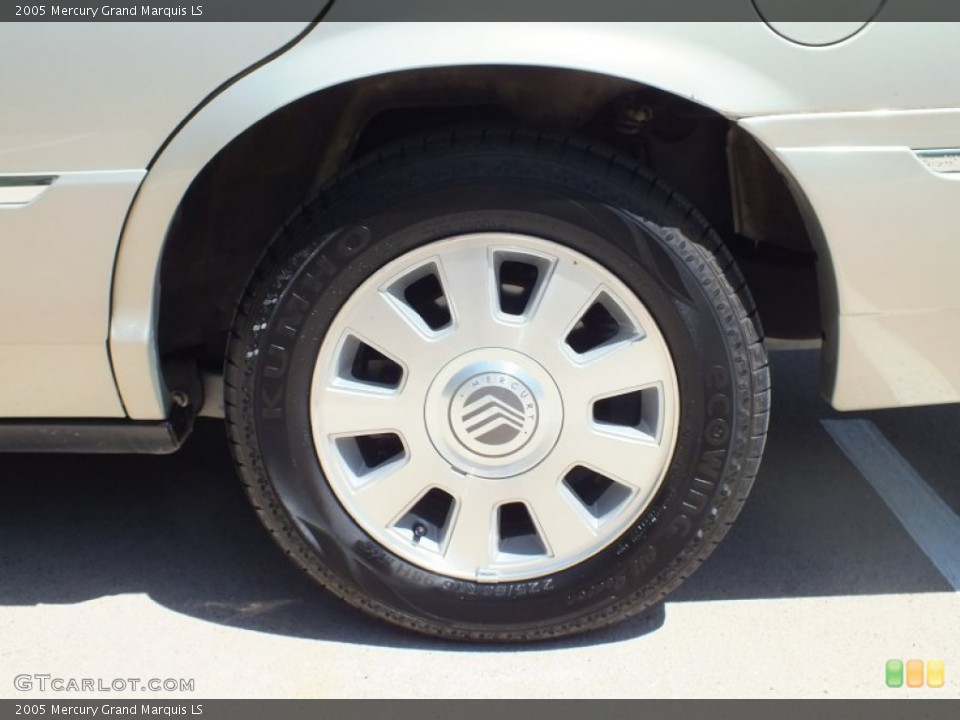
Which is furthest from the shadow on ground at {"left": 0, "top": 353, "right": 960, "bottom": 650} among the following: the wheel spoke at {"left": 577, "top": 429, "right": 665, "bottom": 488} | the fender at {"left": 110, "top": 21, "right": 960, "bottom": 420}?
the fender at {"left": 110, "top": 21, "right": 960, "bottom": 420}

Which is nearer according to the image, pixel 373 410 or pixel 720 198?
pixel 373 410

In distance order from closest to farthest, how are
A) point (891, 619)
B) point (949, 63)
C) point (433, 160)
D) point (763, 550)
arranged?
point (949, 63)
point (433, 160)
point (891, 619)
point (763, 550)

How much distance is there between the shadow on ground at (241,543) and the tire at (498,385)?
0.20m

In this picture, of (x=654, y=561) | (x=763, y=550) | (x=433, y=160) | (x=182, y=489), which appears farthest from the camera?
(x=182, y=489)

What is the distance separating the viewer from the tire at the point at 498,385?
75.8 inches

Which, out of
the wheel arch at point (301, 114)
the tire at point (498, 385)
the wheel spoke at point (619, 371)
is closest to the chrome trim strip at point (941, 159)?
the wheel arch at point (301, 114)

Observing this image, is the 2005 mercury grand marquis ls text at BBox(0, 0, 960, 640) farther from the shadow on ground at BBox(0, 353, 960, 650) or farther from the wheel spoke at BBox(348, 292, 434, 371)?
the shadow on ground at BBox(0, 353, 960, 650)

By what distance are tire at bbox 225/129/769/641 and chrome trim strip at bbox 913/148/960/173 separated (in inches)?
15.1

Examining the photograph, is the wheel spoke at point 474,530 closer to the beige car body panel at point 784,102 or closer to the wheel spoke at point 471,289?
the wheel spoke at point 471,289
